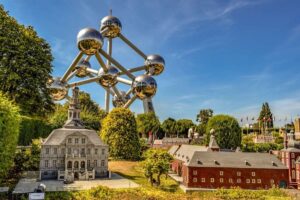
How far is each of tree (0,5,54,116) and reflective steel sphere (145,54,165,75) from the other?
34.6 meters

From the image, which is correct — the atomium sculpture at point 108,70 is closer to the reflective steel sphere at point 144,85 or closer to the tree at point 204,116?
the reflective steel sphere at point 144,85

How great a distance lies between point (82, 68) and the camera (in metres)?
70.3

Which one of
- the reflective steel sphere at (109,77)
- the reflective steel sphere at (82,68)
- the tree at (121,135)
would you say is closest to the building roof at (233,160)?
the tree at (121,135)

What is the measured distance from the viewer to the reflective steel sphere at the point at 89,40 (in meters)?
50.0

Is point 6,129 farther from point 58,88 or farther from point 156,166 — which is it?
A: point 58,88

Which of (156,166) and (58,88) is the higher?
(58,88)

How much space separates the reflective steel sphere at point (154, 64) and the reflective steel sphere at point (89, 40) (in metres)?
18.2

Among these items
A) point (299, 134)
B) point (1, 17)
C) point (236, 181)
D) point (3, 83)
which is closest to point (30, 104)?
point (3, 83)

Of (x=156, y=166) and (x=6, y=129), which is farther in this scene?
(x=156, y=166)

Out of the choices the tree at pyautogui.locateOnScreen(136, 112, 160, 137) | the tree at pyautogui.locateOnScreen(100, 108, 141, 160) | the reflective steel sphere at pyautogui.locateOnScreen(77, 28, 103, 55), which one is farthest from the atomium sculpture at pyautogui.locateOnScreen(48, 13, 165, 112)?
the tree at pyautogui.locateOnScreen(136, 112, 160, 137)

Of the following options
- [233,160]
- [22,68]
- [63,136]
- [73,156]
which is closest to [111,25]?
[22,68]

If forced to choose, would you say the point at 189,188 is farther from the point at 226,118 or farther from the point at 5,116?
Answer: the point at 226,118

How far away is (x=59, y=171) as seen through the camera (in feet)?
112

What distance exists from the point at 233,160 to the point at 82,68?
46.0 m
